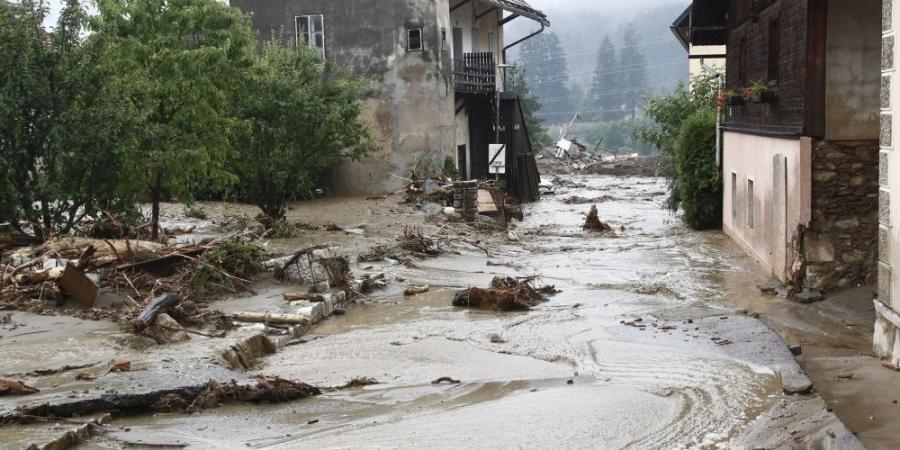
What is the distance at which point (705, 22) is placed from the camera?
22.9 metres

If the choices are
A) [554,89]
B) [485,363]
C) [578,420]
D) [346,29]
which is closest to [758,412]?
[578,420]

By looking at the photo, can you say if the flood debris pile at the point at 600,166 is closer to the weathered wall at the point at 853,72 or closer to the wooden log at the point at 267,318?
the weathered wall at the point at 853,72

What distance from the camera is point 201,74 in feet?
52.4

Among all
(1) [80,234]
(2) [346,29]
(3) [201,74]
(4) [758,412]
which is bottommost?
(4) [758,412]

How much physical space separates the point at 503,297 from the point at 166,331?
4.68m

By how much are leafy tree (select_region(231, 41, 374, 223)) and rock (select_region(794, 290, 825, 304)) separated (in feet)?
38.6

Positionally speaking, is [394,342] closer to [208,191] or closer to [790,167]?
[790,167]

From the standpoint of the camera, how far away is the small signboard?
103 feet

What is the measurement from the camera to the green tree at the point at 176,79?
1495 centimetres

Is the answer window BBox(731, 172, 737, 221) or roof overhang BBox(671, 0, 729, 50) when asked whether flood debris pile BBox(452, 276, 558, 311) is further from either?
roof overhang BBox(671, 0, 729, 50)

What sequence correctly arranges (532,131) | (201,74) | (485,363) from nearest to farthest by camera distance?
(485,363)
(201,74)
(532,131)

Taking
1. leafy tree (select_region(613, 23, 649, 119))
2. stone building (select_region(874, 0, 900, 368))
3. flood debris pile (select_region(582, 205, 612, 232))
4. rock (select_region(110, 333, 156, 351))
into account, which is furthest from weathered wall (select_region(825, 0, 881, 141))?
leafy tree (select_region(613, 23, 649, 119))

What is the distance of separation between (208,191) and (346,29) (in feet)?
21.6

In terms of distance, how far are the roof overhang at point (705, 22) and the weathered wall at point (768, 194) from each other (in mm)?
2973
